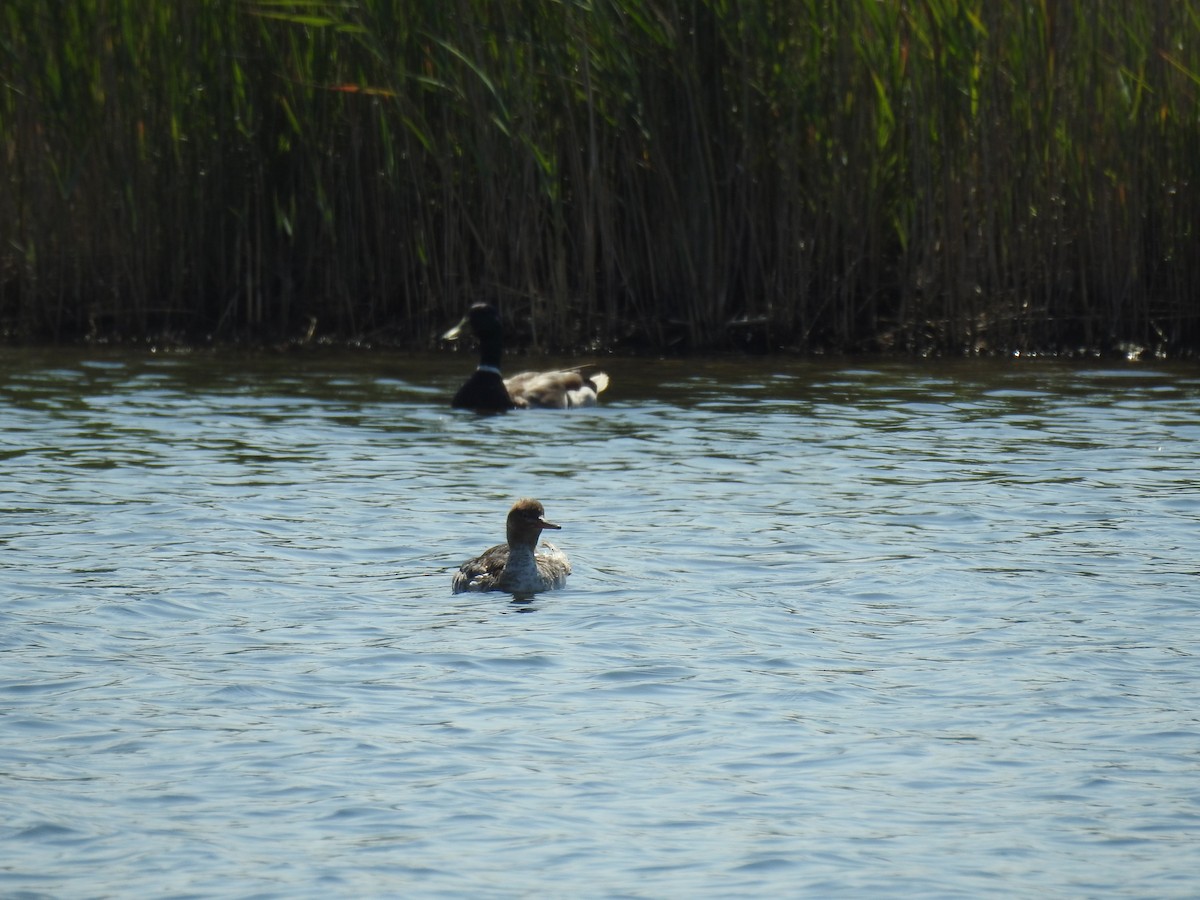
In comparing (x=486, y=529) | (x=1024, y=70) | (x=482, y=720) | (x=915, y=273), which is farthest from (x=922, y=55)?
(x=482, y=720)

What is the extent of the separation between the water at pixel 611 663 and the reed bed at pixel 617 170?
2821mm

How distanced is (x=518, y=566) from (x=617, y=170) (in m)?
7.32

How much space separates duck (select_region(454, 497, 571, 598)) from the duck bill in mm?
7120

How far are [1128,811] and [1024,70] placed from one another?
9073mm

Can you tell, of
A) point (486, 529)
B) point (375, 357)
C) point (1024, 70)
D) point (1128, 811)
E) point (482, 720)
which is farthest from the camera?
point (375, 357)

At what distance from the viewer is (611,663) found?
582cm

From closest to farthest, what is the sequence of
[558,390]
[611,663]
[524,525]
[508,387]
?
1. [611,663]
2. [524,525]
3. [558,390]
4. [508,387]

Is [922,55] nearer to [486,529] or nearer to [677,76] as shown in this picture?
[677,76]

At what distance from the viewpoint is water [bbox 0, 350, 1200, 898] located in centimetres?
427

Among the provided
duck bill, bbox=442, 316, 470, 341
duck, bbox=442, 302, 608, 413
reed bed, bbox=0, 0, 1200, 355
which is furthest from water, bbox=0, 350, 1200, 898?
duck bill, bbox=442, 316, 470, 341

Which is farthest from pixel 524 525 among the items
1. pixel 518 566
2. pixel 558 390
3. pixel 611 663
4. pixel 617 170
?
pixel 617 170

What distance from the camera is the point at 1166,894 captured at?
4.00m

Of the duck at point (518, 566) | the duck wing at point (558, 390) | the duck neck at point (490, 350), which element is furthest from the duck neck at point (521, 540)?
the duck neck at point (490, 350)

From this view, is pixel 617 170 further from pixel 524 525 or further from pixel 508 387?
pixel 524 525
